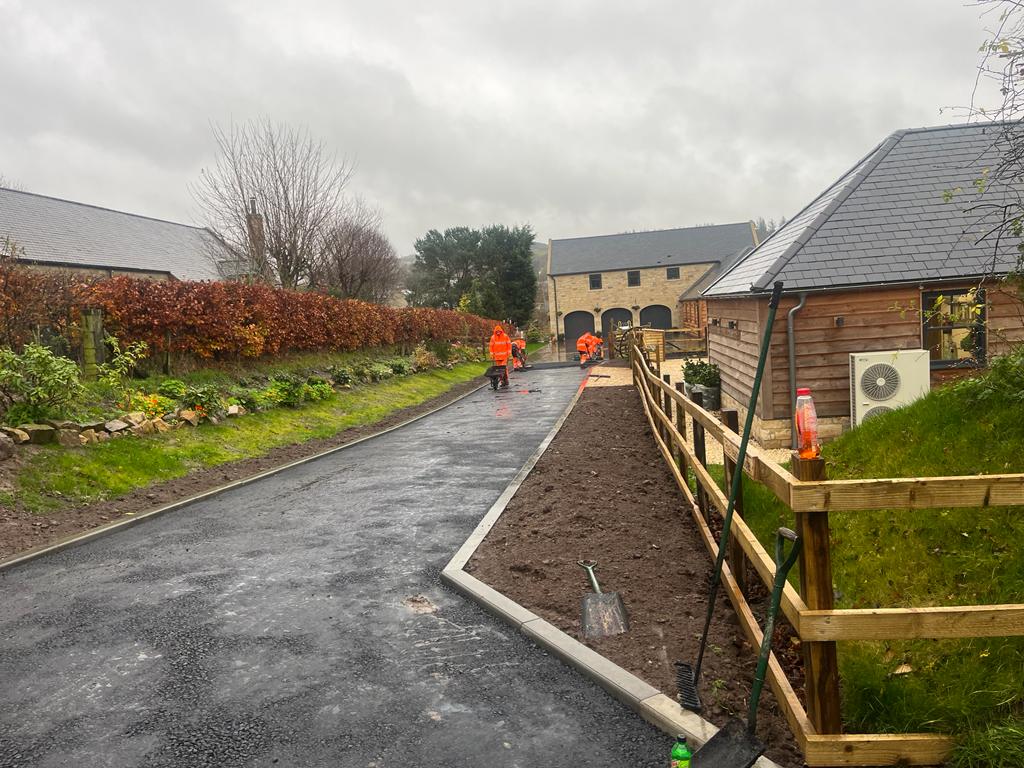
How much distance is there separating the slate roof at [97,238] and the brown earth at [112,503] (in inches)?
739

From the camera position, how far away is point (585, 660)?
14.6 feet

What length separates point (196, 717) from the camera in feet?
13.3

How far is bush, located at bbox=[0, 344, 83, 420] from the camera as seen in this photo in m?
10.0

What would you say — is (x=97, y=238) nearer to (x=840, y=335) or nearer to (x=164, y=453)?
(x=164, y=453)

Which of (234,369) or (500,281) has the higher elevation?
(500,281)

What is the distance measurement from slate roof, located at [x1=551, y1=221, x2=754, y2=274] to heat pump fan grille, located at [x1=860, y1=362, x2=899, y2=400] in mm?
42897

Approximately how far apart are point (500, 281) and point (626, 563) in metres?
57.9

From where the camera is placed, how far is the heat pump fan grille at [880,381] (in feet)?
39.1

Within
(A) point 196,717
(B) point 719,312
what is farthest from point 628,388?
(A) point 196,717

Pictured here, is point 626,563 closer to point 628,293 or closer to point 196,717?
point 196,717

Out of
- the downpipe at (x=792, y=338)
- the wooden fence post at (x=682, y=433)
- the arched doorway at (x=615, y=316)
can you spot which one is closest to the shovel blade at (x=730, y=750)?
the wooden fence post at (x=682, y=433)

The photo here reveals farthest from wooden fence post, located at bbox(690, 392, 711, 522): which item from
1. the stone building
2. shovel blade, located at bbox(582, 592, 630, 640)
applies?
the stone building

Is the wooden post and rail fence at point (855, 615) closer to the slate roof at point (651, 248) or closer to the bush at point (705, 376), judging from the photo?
the bush at point (705, 376)

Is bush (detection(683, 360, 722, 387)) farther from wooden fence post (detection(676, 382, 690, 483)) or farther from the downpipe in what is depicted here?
wooden fence post (detection(676, 382, 690, 483))
